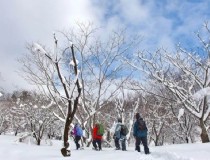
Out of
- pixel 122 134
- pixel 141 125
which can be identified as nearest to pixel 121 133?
pixel 122 134

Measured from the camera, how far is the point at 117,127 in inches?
711

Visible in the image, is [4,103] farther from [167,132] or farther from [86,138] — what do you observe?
[86,138]

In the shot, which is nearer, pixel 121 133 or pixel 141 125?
pixel 141 125

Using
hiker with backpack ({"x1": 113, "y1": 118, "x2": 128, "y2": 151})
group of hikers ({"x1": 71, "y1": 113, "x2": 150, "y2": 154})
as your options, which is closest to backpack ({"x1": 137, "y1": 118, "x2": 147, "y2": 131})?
group of hikers ({"x1": 71, "y1": 113, "x2": 150, "y2": 154})

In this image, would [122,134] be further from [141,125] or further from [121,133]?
[141,125]

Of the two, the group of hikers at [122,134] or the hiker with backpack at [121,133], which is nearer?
the group of hikers at [122,134]

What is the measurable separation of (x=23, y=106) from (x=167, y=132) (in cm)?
1984

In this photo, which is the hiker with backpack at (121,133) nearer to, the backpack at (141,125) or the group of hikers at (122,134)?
the group of hikers at (122,134)

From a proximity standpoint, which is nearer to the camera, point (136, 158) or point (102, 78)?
point (136, 158)

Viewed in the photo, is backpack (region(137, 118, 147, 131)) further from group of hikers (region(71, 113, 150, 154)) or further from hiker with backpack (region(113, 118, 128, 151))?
hiker with backpack (region(113, 118, 128, 151))

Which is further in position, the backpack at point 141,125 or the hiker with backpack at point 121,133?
the hiker with backpack at point 121,133

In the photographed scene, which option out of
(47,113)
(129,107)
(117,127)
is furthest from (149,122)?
(117,127)

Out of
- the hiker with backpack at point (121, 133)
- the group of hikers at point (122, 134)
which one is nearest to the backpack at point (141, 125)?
the group of hikers at point (122, 134)

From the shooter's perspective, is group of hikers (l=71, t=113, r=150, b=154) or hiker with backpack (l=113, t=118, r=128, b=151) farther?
hiker with backpack (l=113, t=118, r=128, b=151)
